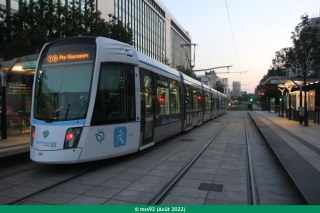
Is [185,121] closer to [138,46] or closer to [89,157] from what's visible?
[89,157]

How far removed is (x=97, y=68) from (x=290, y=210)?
5.16 metres

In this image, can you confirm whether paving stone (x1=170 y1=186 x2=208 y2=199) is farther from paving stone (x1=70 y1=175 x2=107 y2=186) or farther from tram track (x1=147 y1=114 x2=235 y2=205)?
paving stone (x1=70 y1=175 x2=107 y2=186)

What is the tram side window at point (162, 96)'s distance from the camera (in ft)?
30.9

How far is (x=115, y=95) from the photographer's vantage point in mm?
6676

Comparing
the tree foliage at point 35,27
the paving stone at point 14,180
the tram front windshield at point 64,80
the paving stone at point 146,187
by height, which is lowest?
the paving stone at point 14,180

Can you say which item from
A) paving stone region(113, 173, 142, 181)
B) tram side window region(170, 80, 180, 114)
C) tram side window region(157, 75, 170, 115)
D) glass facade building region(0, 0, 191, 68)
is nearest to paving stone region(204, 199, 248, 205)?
paving stone region(113, 173, 142, 181)

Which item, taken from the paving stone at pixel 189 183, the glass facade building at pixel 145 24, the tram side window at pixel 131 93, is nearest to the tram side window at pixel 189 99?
the tram side window at pixel 131 93

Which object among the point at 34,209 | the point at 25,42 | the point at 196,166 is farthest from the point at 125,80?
the point at 25,42

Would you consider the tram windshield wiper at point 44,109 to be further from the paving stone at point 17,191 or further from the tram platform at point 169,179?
the paving stone at point 17,191

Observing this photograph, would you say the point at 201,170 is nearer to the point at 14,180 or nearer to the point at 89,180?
the point at 89,180

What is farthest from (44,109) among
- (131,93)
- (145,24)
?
(145,24)

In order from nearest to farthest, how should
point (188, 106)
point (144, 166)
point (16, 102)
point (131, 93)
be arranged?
point (144, 166) → point (131, 93) → point (16, 102) → point (188, 106)

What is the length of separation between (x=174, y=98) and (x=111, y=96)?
5064 mm

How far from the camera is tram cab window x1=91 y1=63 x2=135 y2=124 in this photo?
6.29 metres
